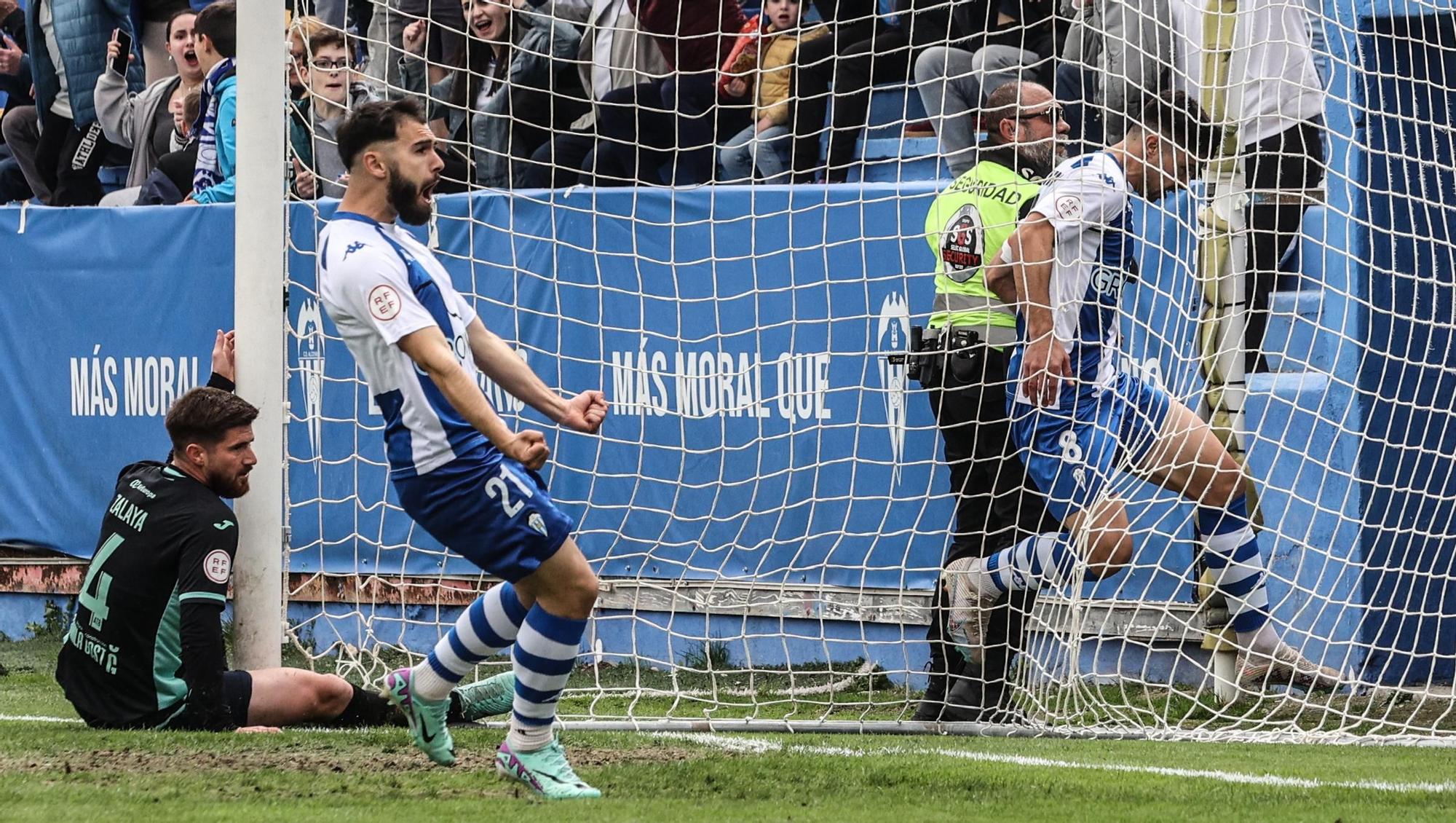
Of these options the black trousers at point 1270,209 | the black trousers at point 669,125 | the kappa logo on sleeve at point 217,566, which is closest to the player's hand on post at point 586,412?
the kappa logo on sleeve at point 217,566

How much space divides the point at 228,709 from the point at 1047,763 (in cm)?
258

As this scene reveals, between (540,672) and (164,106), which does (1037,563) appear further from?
(164,106)

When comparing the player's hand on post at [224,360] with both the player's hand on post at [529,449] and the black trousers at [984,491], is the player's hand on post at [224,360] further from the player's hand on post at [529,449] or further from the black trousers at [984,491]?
the black trousers at [984,491]

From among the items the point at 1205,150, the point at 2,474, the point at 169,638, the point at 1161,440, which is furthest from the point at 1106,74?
the point at 2,474

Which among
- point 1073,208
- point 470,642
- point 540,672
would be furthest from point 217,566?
point 1073,208

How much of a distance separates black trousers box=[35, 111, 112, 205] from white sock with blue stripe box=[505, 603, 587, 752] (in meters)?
7.75

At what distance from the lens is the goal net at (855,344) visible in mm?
6590

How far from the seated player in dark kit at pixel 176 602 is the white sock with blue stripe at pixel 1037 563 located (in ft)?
8.15

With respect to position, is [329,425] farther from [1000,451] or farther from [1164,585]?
[1164,585]

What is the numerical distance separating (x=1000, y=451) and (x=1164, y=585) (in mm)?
973

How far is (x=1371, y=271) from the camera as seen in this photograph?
6867 mm

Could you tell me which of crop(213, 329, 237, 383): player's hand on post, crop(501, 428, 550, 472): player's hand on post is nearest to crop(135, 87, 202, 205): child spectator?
crop(213, 329, 237, 383): player's hand on post

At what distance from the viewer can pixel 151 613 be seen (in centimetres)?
556

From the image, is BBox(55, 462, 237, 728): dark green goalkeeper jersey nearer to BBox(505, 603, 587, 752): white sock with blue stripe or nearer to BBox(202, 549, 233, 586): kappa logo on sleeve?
BBox(202, 549, 233, 586): kappa logo on sleeve
